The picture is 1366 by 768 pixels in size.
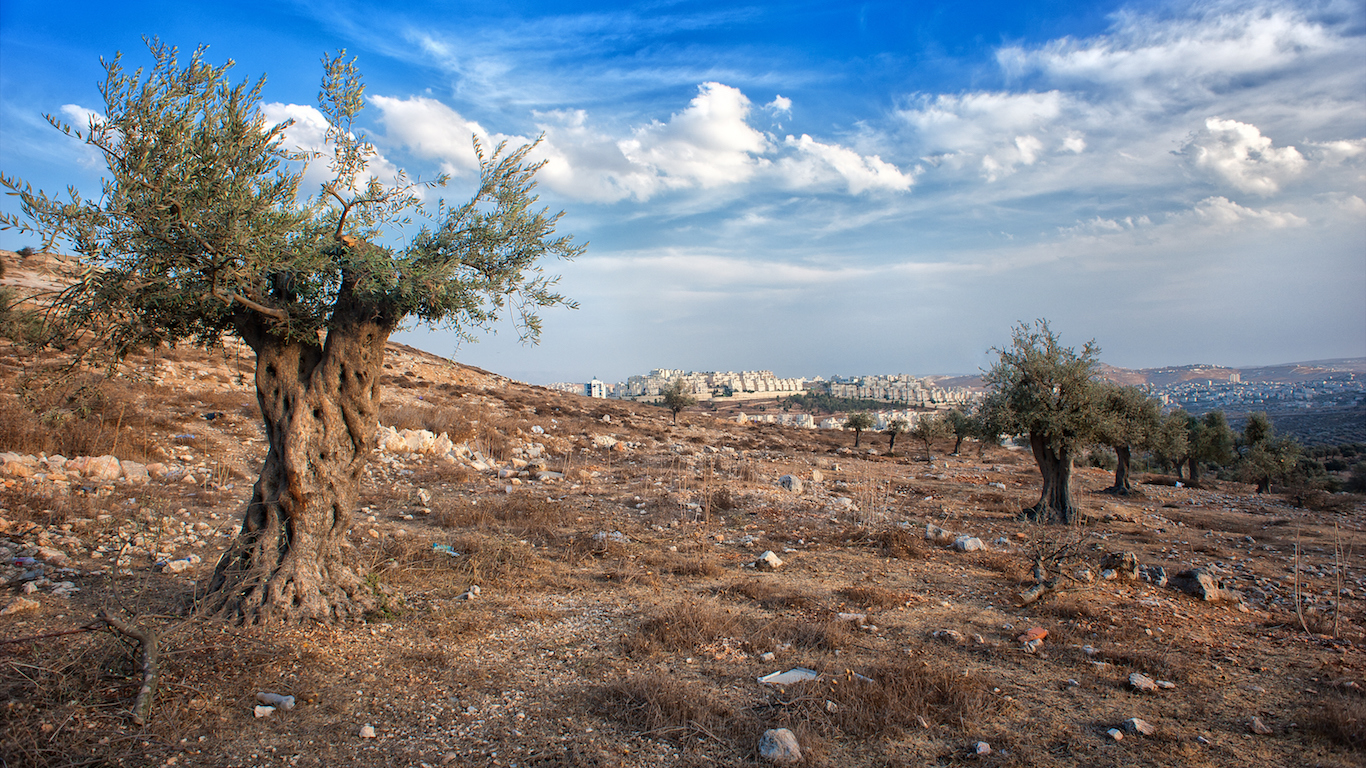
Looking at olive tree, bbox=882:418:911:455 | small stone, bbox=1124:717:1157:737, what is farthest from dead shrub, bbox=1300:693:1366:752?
olive tree, bbox=882:418:911:455

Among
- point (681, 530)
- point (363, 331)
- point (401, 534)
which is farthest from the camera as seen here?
point (681, 530)

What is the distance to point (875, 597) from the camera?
7.71 m

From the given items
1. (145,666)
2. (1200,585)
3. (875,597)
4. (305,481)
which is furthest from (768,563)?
(145,666)

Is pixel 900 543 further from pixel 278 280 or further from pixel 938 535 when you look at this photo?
pixel 278 280

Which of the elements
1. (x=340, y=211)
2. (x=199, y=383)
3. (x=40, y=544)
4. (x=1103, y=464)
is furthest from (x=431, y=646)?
(x=1103, y=464)

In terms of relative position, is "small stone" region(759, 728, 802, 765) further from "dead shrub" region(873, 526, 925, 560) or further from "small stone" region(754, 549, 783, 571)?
"dead shrub" region(873, 526, 925, 560)

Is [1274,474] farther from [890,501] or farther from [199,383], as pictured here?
[199,383]

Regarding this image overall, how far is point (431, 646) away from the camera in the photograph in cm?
589

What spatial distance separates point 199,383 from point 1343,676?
3157 cm

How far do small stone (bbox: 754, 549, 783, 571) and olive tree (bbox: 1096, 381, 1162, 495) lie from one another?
10480 mm

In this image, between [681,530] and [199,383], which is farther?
[199,383]

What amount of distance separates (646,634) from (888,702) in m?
2.56

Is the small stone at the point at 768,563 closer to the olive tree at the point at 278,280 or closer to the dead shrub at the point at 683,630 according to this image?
the dead shrub at the point at 683,630

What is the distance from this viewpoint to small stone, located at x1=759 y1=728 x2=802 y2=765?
A: 13.7ft
